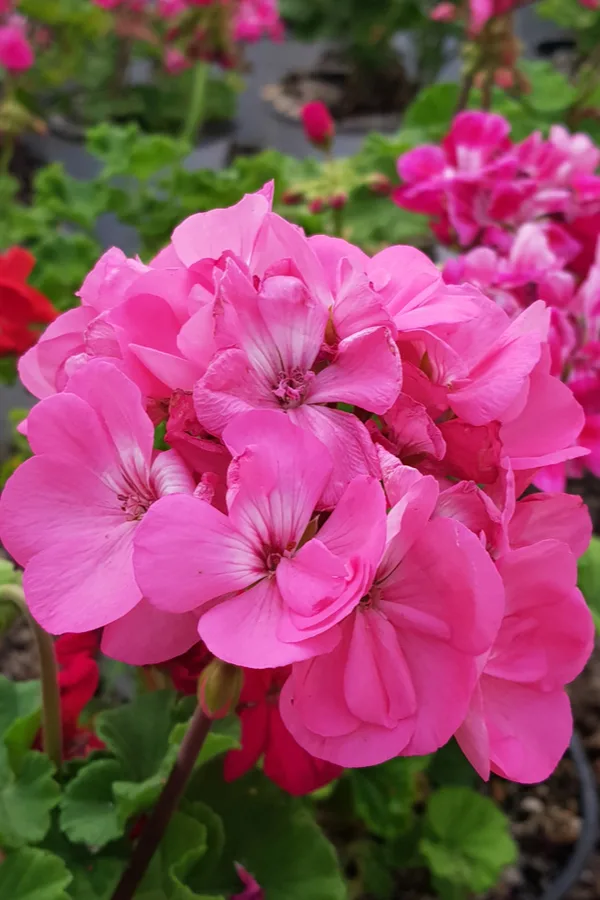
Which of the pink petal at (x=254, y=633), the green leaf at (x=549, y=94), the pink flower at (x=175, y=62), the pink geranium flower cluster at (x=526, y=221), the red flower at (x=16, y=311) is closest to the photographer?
the pink petal at (x=254, y=633)

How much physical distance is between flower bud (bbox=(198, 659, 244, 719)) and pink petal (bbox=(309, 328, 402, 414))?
0.42ft

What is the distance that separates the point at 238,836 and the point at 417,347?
1.31 ft

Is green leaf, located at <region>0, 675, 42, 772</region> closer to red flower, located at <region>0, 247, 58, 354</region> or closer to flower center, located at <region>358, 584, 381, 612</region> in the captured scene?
flower center, located at <region>358, 584, 381, 612</region>

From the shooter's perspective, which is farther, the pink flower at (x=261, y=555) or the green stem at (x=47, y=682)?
the green stem at (x=47, y=682)

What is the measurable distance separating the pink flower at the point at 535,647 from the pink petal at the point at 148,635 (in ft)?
0.38

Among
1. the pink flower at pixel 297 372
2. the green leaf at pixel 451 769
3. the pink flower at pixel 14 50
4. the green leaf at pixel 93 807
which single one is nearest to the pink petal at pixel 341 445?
the pink flower at pixel 297 372

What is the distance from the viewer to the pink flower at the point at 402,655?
0.30 meters

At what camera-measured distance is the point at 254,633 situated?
0.96ft

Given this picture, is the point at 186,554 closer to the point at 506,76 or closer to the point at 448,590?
the point at 448,590

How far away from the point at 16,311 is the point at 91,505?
563 millimetres

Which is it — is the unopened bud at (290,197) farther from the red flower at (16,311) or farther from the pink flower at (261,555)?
the pink flower at (261,555)

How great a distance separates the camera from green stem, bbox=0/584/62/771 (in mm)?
460

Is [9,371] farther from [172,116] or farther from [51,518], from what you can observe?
[172,116]

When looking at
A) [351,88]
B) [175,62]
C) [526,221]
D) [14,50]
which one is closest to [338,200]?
[526,221]
